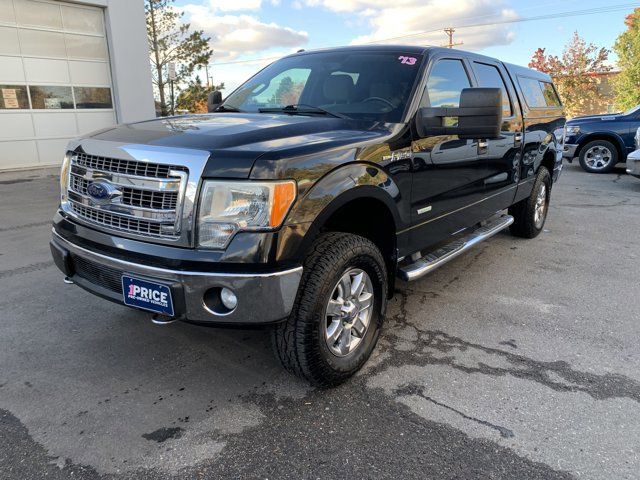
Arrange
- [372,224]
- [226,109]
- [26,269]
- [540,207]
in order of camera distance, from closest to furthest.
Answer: [372,224], [226,109], [26,269], [540,207]

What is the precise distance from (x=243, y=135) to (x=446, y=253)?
6.47 feet

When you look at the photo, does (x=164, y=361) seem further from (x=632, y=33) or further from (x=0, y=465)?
(x=632, y=33)

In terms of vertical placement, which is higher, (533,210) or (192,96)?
(192,96)

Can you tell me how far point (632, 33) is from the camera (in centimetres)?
2384

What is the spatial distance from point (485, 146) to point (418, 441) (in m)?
2.73

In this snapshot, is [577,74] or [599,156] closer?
[599,156]

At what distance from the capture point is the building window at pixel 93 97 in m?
14.0

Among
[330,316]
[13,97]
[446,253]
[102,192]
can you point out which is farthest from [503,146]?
[13,97]

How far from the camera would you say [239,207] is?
2.28m

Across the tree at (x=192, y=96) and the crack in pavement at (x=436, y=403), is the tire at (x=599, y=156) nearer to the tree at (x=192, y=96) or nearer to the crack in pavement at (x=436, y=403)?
the crack in pavement at (x=436, y=403)

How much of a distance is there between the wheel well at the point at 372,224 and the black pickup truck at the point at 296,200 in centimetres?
1

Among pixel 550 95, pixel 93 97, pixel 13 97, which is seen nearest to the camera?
pixel 550 95

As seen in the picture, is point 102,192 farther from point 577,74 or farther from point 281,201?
point 577,74

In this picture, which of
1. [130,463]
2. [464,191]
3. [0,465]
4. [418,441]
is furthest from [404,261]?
[0,465]
